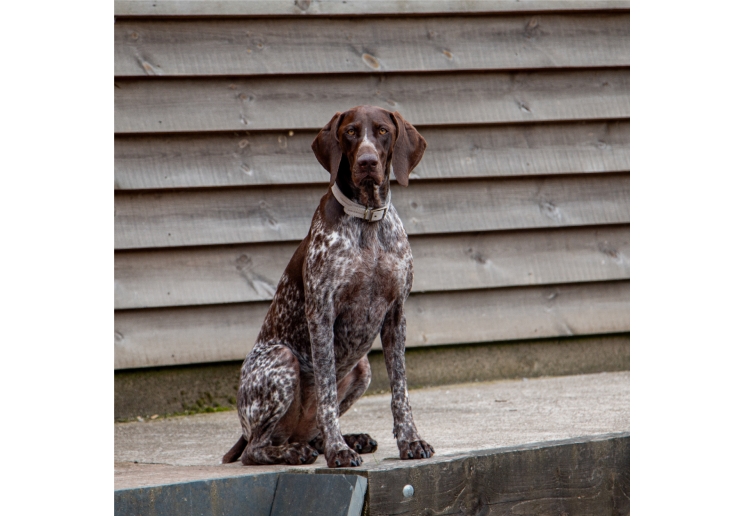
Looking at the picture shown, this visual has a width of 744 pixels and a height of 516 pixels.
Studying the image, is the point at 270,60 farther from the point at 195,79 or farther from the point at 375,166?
the point at 375,166

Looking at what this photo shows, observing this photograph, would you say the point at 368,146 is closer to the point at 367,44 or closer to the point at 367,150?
the point at 367,150

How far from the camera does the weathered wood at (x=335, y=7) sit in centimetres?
Answer: 486

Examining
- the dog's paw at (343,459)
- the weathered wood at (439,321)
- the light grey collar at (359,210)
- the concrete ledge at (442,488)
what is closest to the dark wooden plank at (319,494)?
the concrete ledge at (442,488)

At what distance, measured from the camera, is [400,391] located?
11.4 feet

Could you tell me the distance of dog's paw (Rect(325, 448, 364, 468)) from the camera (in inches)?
126

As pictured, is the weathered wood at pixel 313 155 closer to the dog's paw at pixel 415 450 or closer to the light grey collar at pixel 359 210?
the light grey collar at pixel 359 210

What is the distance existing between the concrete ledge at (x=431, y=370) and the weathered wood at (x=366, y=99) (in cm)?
125

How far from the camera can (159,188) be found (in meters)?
4.96

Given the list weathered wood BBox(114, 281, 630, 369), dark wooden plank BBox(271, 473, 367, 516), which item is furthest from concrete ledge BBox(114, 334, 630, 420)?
dark wooden plank BBox(271, 473, 367, 516)

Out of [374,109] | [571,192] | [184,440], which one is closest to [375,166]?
[374,109]

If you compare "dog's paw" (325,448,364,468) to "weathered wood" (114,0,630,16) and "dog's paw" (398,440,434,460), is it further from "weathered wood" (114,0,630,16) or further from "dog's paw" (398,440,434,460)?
"weathered wood" (114,0,630,16)

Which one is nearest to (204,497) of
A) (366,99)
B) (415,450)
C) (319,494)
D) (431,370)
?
(319,494)

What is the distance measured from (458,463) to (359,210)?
91 cm

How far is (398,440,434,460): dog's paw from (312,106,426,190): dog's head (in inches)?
34.4
